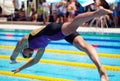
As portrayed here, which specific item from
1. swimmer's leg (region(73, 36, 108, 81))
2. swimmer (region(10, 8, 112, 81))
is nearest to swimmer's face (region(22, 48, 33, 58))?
swimmer (region(10, 8, 112, 81))

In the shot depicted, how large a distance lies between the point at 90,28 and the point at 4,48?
4.90 m

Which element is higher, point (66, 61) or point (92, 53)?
point (92, 53)

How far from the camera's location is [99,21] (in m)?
15.5

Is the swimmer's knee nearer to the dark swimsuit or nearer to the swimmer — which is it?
the swimmer

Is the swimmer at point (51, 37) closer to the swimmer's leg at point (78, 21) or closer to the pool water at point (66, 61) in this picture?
the swimmer's leg at point (78, 21)

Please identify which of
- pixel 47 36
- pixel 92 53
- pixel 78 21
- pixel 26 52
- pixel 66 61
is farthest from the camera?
pixel 66 61

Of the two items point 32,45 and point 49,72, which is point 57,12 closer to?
point 49,72

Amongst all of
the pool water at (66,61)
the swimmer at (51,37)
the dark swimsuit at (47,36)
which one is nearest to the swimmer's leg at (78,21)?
the swimmer at (51,37)

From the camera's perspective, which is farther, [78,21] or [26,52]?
[26,52]

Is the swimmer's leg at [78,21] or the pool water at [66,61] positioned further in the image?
the pool water at [66,61]

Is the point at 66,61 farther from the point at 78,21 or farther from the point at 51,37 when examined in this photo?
the point at 78,21

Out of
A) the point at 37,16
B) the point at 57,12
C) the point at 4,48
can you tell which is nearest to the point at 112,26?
the point at 57,12

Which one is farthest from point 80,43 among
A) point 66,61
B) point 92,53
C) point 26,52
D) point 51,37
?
point 66,61

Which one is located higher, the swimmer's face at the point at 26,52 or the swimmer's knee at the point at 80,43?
the swimmer's knee at the point at 80,43
